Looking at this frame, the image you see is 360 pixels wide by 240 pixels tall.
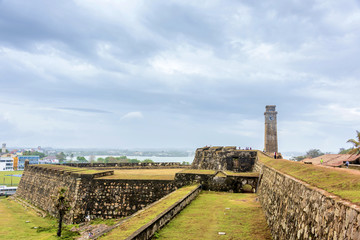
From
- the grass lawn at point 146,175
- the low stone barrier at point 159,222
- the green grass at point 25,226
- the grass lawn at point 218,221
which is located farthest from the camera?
the grass lawn at point 146,175

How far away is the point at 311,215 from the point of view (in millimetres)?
5070

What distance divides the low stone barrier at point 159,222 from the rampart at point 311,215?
3788 millimetres

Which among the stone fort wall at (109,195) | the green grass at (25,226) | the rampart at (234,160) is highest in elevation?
the rampart at (234,160)

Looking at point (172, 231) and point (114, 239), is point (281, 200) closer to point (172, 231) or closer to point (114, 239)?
Result: point (172, 231)

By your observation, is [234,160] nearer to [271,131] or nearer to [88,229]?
[88,229]

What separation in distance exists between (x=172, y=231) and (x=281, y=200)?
382cm

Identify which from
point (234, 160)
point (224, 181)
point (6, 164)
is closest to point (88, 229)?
point (224, 181)

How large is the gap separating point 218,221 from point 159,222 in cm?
248

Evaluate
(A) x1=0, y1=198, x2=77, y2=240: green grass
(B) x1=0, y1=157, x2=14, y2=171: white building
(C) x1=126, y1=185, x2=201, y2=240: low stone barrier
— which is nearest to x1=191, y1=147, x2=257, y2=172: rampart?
(C) x1=126, y1=185, x2=201, y2=240: low stone barrier

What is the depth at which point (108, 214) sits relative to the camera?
680 inches

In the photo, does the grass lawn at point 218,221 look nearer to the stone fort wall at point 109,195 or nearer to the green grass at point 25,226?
the stone fort wall at point 109,195

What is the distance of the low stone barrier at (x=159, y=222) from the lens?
7.26 meters

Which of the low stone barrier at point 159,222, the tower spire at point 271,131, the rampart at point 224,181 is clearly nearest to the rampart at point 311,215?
the low stone barrier at point 159,222

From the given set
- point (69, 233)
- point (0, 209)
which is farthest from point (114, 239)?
point (0, 209)
